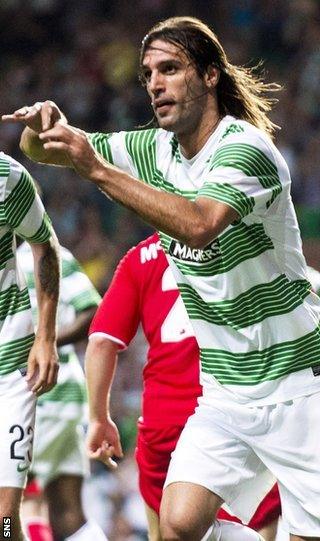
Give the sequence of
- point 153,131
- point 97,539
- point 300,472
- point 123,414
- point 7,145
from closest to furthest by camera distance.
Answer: point 300,472, point 153,131, point 97,539, point 123,414, point 7,145

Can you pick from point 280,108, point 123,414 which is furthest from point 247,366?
point 280,108

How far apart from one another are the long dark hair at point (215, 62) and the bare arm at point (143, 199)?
78 centimetres

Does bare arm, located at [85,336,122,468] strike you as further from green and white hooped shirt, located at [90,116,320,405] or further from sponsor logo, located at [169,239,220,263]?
sponsor logo, located at [169,239,220,263]

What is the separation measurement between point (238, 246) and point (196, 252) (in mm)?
150

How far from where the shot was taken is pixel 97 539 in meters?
6.23

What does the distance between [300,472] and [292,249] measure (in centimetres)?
74

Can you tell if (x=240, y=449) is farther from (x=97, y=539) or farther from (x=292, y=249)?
(x=97, y=539)

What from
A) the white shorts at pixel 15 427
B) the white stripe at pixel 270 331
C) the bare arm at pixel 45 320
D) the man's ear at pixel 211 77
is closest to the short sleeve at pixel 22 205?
the bare arm at pixel 45 320

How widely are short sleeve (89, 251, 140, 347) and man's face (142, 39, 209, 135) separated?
106cm

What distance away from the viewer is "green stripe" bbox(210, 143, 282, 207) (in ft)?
13.4

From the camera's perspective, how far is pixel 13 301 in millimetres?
4805

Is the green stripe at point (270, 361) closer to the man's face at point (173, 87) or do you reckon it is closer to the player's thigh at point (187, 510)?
the player's thigh at point (187, 510)

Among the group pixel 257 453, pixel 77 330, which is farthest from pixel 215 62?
pixel 77 330

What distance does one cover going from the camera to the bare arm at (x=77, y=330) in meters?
6.45
